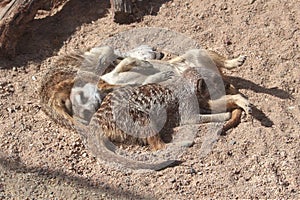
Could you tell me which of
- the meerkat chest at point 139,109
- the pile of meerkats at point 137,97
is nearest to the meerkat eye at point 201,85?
the pile of meerkats at point 137,97

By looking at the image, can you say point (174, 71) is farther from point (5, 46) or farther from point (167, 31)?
point (5, 46)

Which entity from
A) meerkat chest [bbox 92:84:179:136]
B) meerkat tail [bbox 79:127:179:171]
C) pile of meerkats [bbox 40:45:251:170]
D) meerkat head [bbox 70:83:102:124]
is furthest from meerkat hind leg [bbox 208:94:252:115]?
meerkat head [bbox 70:83:102:124]

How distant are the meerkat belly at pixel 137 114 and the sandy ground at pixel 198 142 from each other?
196 millimetres

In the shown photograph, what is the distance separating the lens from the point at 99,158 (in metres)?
3.21

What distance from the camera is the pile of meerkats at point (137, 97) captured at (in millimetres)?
3338

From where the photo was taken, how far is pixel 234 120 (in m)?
3.40

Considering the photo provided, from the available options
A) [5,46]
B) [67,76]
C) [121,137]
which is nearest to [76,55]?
[67,76]

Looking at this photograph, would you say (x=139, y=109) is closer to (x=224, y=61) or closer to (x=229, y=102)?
(x=229, y=102)

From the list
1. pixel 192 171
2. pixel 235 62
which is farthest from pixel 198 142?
pixel 235 62

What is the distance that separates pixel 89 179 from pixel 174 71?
0.96 m

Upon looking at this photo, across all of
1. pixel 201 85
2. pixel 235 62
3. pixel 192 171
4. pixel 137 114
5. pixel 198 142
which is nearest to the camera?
pixel 192 171

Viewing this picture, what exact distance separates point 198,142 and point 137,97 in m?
0.44

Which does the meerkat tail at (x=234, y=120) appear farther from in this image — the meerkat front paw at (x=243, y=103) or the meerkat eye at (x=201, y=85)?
the meerkat eye at (x=201, y=85)

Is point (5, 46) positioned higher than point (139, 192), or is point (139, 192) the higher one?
point (5, 46)
